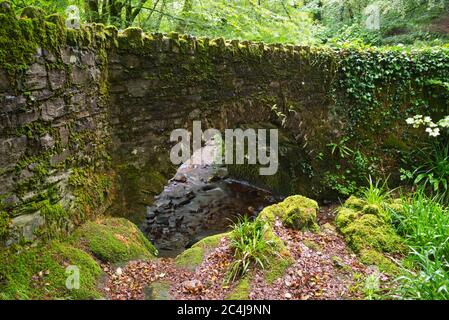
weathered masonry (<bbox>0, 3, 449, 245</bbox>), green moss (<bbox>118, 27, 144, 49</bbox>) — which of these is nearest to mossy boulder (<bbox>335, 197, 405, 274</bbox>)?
weathered masonry (<bbox>0, 3, 449, 245</bbox>)

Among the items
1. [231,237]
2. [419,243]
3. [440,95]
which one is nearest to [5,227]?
[231,237]

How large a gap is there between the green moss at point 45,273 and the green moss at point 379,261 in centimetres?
260

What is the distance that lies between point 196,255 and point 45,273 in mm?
1433

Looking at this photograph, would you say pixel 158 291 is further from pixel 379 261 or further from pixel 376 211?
pixel 376 211

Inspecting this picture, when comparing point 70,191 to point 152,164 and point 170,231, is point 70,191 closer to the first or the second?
point 152,164

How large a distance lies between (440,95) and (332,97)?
2.65 meters

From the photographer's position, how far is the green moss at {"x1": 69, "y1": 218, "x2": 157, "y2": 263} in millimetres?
3519

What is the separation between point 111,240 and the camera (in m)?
3.70

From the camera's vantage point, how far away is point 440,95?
788 cm

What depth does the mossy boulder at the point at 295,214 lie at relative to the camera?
4.15 m

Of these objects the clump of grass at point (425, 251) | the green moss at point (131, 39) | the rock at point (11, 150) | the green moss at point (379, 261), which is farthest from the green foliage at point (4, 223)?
the green moss at point (379, 261)

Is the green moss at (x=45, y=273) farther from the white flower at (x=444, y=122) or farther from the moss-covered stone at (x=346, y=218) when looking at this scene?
the white flower at (x=444, y=122)

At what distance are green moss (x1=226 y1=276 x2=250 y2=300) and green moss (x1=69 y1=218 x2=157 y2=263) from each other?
1250 mm

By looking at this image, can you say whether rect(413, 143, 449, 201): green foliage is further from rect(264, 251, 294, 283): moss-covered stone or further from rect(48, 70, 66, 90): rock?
rect(48, 70, 66, 90): rock
